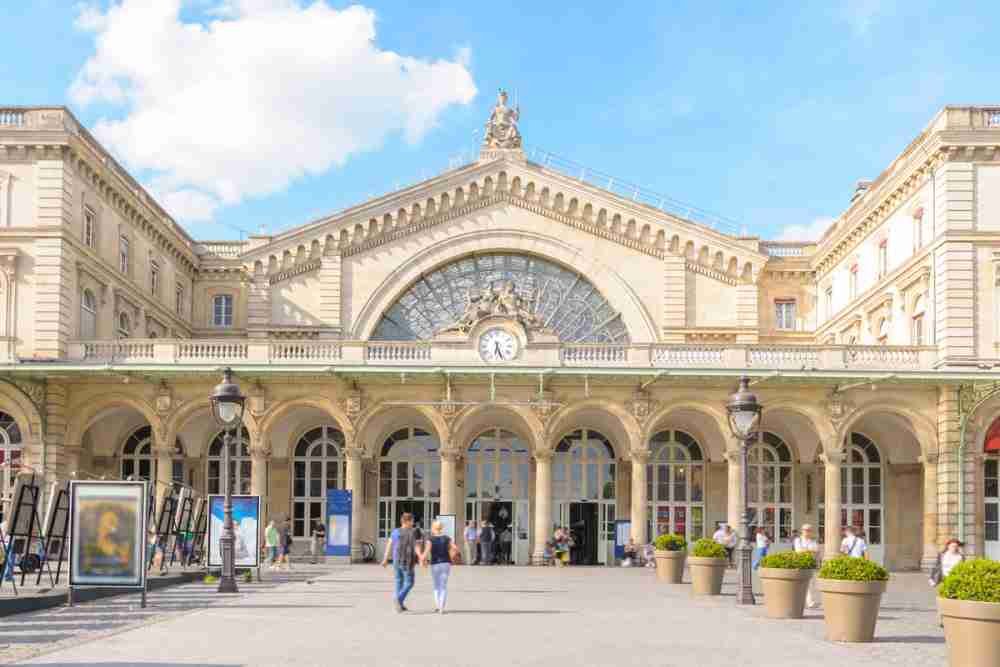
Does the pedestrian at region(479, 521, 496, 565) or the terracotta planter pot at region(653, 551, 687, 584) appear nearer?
the terracotta planter pot at region(653, 551, 687, 584)

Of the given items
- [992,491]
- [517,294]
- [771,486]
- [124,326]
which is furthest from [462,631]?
[517,294]

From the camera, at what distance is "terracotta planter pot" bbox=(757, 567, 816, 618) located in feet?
78.9

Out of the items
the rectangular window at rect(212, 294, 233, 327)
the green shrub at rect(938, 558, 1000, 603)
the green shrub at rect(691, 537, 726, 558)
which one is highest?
the rectangular window at rect(212, 294, 233, 327)

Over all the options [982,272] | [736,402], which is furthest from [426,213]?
[736,402]

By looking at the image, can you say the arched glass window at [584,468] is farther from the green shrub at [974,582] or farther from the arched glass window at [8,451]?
the green shrub at [974,582]

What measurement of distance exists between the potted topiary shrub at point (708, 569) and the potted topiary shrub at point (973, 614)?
14.2 metres

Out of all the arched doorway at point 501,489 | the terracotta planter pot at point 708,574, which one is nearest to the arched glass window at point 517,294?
the arched doorway at point 501,489

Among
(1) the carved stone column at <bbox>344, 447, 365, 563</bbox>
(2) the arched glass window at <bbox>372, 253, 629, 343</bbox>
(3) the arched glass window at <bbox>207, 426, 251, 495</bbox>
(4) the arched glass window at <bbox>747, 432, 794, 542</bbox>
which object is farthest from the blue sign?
(4) the arched glass window at <bbox>747, 432, 794, 542</bbox>

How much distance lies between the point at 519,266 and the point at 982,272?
66.8 feet

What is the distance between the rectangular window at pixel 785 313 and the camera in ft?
195

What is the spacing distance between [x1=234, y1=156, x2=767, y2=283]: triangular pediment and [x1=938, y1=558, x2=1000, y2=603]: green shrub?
138 ft

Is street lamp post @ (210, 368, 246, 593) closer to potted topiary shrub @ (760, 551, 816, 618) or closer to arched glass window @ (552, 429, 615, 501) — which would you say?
potted topiary shrub @ (760, 551, 816, 618)

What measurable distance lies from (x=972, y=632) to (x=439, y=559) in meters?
11.7

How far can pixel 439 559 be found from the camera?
25156 mm
